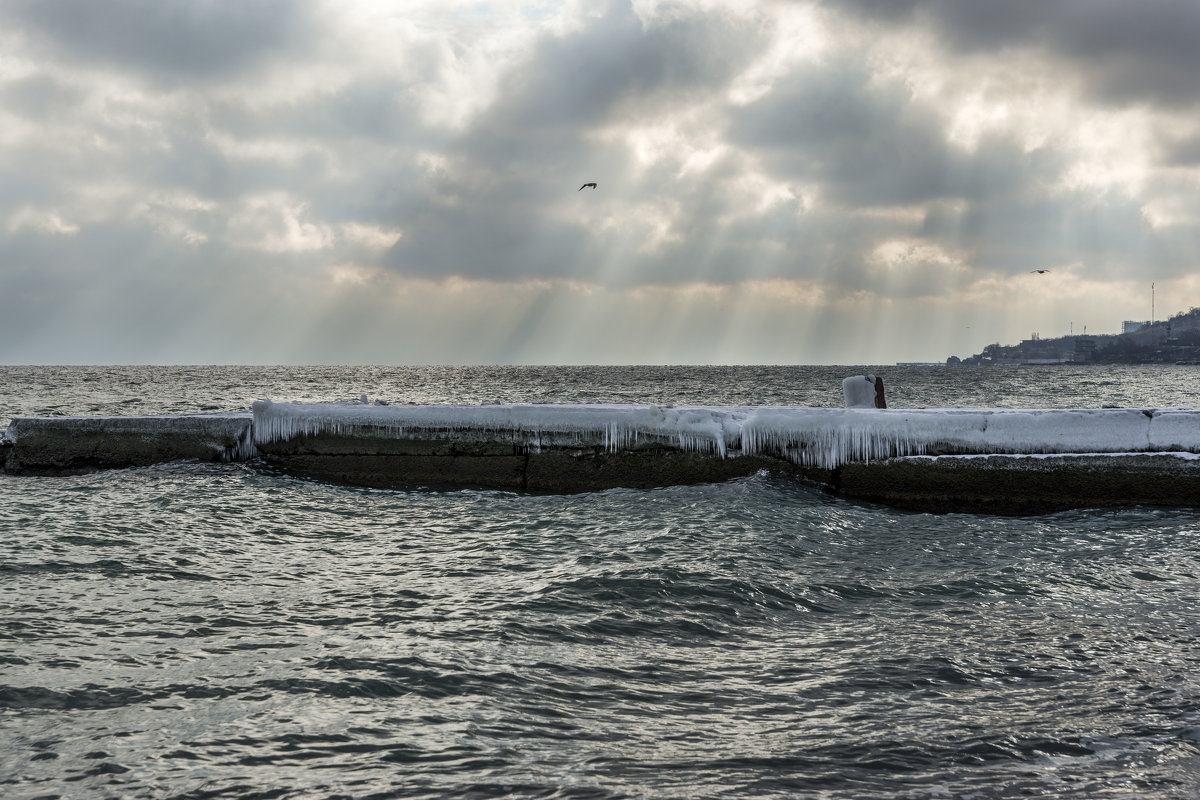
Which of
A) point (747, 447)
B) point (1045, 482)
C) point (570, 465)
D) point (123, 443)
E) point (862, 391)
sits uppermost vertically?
point (862, 391)

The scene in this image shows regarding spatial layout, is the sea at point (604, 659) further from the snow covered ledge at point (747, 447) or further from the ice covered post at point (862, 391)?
the ice covered post at point (862, 391)

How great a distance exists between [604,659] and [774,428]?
5.53 meters

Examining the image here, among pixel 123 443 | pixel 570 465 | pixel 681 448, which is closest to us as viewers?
pixel 681 448

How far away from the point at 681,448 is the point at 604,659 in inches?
212

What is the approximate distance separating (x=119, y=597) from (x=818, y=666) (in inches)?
177

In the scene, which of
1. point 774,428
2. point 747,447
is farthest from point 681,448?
point 774,428

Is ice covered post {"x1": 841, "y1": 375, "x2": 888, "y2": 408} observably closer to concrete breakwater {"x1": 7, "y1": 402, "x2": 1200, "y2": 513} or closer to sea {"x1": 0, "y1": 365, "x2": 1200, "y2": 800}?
concrete breakwater {"x1": 7, "y1": 402, "x2": 1200, "y2": 513}

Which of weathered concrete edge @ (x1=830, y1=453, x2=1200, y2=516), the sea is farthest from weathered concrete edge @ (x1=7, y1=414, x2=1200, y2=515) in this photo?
the sea

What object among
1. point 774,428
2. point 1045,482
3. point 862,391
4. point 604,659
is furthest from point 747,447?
point 604,659

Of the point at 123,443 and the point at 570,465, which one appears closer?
the point at 570,465

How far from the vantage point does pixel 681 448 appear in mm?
9617

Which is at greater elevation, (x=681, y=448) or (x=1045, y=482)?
(x=681, y=448)

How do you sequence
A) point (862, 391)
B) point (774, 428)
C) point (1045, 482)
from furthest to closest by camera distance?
point (862, 391) → point (774, 428) → point (1045, 482)

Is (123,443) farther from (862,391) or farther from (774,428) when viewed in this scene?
(862,391)
